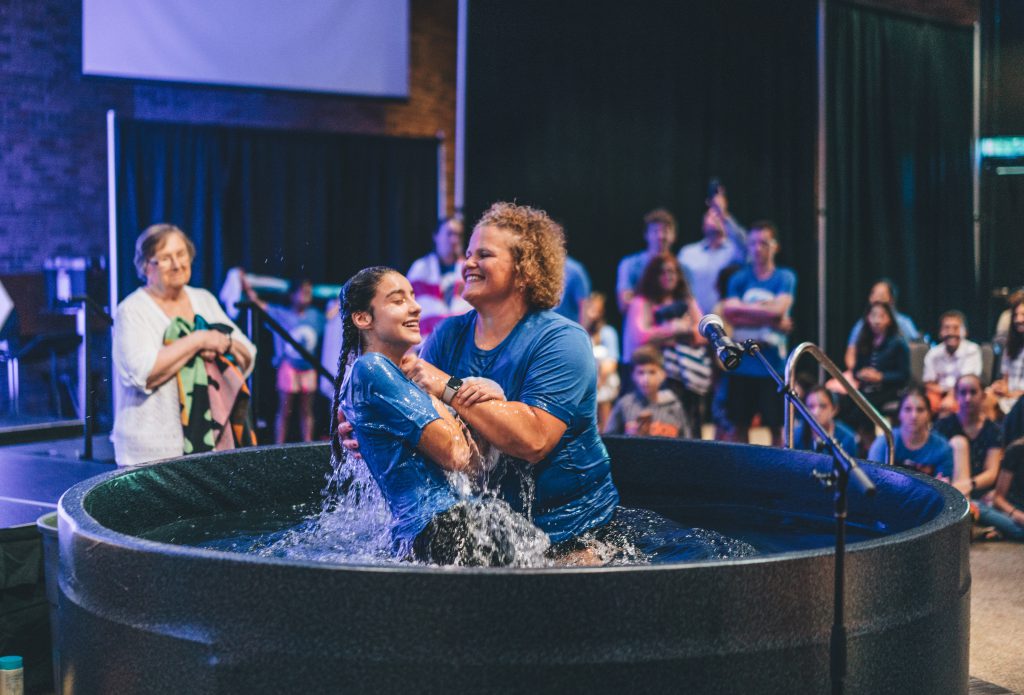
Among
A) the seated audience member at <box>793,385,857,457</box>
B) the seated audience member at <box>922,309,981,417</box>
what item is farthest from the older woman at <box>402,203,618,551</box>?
the seated audience member at <box>922,309,981,417</box>

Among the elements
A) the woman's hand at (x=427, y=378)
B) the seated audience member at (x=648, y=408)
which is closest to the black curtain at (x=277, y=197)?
the seated audience member at (x=648, y=408)

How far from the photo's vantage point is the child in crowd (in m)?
8.06

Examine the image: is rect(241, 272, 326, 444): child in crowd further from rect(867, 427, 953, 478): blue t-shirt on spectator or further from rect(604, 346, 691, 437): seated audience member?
rect(867, 427, 953, 478): blue t-shirt on spectator

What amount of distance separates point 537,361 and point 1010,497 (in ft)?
13.5

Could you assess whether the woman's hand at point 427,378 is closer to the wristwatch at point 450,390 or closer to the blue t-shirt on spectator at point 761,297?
the wristwatch at point 450,390

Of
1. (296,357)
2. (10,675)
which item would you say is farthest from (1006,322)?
(10,675)

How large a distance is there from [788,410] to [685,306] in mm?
2526

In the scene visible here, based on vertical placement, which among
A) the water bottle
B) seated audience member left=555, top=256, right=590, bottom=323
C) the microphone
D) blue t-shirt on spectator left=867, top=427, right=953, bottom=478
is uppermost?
seated audience member left=555, top=256, right=590, bottom=323

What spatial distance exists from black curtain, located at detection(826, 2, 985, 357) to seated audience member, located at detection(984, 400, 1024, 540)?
452 cm

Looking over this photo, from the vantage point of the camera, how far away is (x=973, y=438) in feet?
21.0

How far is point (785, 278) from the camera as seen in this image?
7.36 meters

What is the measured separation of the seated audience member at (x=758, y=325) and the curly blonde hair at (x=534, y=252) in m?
3.99

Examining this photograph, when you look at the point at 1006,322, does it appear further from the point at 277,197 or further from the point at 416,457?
the point at 416,457

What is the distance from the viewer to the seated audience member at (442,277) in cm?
710
